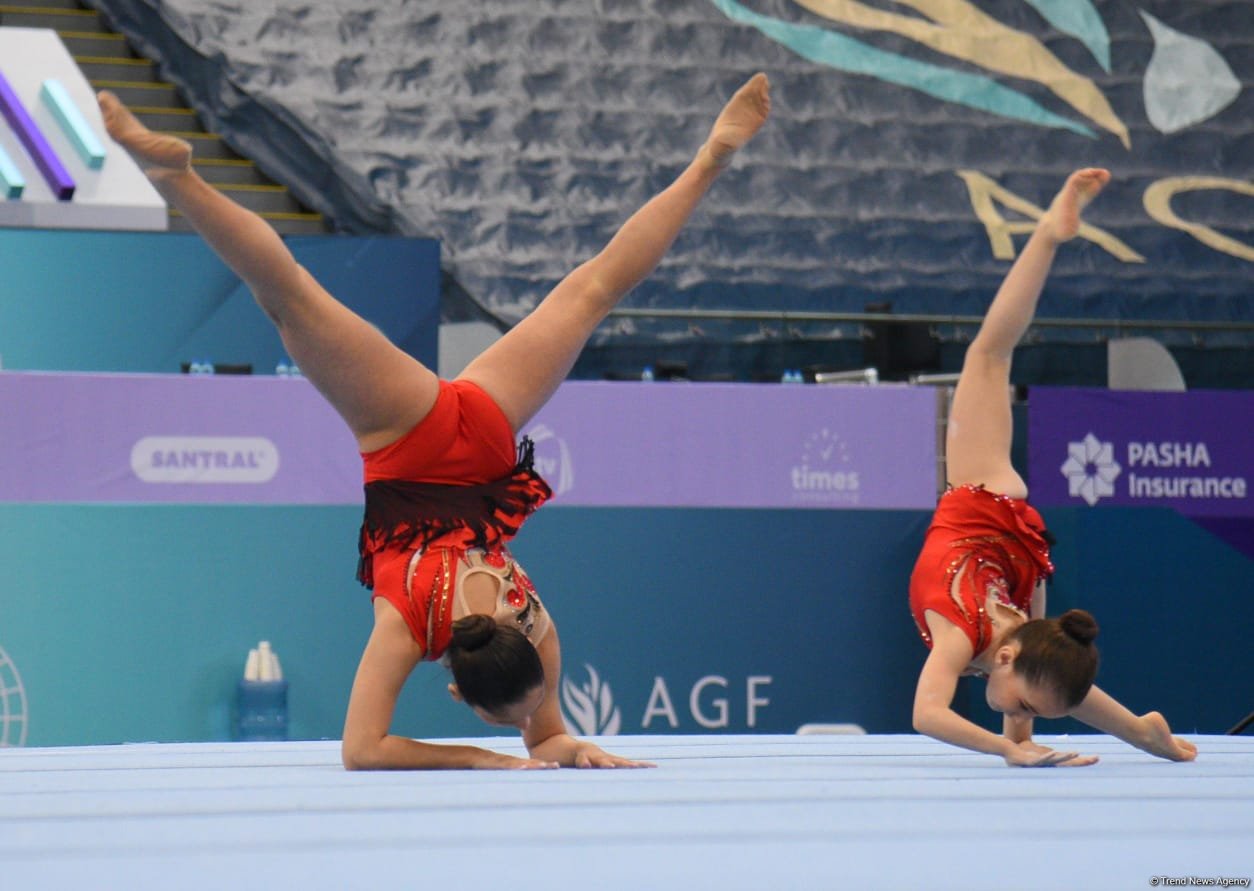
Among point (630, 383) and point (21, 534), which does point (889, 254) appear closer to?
point (630, 383)

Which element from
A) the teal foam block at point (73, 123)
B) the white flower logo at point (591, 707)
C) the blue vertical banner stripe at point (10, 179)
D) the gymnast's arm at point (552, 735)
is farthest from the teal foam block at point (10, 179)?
the gymnast's arm at point (552, 735)

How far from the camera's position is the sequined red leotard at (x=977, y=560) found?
3.30 m

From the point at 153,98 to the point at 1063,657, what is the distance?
659 cm

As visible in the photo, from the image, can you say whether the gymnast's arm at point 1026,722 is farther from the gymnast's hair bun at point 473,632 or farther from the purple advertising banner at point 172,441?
the purple advertising banner at point 172,441

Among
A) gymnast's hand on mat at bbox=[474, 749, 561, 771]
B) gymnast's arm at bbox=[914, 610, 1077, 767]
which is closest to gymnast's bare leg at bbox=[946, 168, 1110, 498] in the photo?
gymnast's arm at bbox=[914, 610, 1077, 767]

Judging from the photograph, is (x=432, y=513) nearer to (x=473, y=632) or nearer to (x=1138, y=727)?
(x=473, y=632)

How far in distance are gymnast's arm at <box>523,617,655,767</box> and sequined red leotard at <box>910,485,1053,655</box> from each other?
0.85 meters

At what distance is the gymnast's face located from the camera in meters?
2.85

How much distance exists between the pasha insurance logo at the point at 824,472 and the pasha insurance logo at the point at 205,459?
1.77 meters

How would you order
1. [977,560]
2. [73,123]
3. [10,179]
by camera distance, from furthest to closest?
[73,123], [10,179], [977,560]

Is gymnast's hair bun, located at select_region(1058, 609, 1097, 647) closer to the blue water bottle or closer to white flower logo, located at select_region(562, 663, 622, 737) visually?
white flower logo, located at select_region(562, 663, 622, 737)

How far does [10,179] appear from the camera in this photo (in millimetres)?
6074

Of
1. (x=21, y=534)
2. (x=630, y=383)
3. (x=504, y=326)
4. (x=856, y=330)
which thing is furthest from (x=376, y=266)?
(x=856, y=330)

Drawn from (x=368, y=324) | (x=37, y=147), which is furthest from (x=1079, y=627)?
(x=37, y=147)
